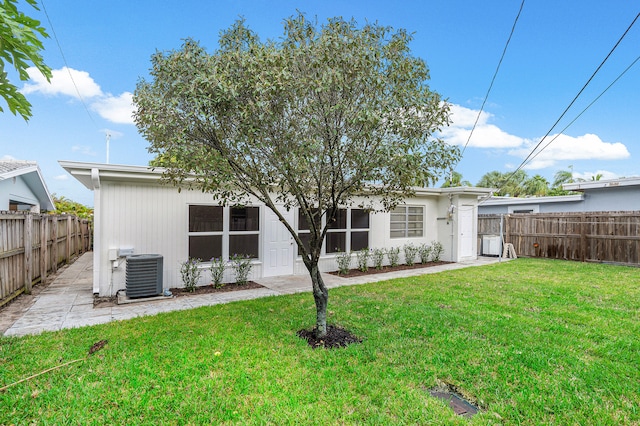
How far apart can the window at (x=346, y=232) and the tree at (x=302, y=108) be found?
570 cm

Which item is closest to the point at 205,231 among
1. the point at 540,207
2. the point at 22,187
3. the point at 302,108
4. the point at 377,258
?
the point at 302,108

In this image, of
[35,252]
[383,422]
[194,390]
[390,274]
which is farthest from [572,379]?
[35,252]

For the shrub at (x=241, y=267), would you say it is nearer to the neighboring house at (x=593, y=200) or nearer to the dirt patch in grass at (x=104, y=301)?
the dirt patch in grass at (x=104, y=301)

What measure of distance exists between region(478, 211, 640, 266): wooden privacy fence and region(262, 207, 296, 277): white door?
9.42 m

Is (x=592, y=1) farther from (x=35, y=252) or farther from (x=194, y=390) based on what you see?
(x=35, y=252)

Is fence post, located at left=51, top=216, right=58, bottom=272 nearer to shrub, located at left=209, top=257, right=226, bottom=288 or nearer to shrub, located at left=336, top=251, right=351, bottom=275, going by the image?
shrub, located at left=209, top=257, right=226, bottom=288

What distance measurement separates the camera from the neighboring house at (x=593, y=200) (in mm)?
12016

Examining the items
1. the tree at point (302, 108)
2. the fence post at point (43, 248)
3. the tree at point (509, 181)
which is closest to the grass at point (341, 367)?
the tree at point (302, 108)

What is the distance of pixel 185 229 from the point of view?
23.7 feet

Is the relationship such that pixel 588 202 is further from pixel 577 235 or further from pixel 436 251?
pixel 436 251

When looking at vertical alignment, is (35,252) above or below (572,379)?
above

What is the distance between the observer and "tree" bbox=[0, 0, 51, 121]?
1.71 meters

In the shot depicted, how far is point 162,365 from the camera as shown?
11.1 ft

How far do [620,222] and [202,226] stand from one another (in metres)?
13.0
